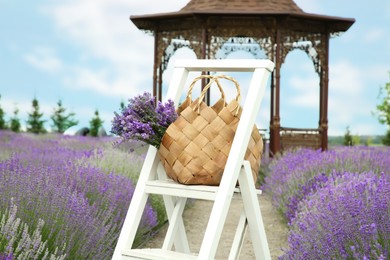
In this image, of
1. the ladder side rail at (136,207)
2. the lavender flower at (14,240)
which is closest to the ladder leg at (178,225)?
the ladder side rail at (136,207)

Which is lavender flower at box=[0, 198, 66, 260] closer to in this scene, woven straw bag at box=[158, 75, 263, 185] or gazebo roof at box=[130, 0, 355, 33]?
woven straw bag at box=[158, 75, 263, 185]

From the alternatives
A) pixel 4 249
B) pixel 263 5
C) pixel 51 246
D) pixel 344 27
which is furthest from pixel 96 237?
pixel 344 27

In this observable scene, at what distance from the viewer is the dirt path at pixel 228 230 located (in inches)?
257

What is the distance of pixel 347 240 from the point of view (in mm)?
3750

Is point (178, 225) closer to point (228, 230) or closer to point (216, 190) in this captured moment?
point (216, 190)

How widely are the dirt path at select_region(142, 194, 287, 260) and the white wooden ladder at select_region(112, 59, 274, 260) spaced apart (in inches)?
95.9

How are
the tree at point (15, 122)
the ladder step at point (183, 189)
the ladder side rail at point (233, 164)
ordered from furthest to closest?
the tree at point (15, 122)
the ladder step at point (183, 189)
the ladder side rail at point (233, 164)

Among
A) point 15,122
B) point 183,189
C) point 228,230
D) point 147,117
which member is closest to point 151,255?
point 183,189

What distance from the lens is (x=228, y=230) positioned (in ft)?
25.2

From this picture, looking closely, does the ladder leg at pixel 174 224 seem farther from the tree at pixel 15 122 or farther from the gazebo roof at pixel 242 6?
the tree at pixel 15 122

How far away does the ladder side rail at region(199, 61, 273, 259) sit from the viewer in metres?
3.47

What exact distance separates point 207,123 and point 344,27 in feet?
37.2

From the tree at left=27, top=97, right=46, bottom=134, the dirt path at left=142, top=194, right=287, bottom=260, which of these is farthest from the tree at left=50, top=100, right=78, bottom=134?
the dirt path at left=142, top=194, right=287, bottom=260

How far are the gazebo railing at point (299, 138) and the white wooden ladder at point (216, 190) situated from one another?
372 inches
